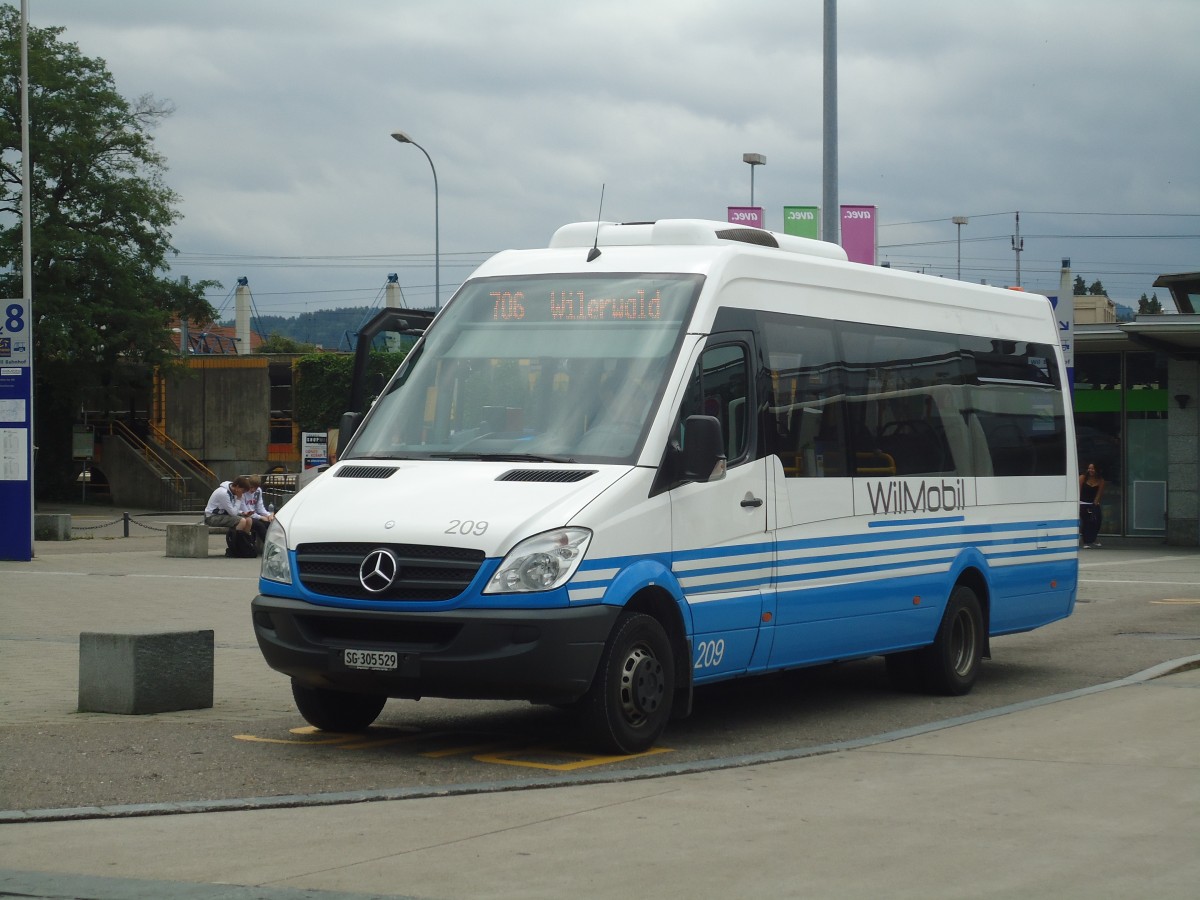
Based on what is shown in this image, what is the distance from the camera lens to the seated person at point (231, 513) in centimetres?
2845

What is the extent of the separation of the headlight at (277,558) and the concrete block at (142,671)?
5.15 feet

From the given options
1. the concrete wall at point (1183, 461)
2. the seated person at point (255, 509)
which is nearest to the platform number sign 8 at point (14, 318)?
the seated person at point (255, 509)

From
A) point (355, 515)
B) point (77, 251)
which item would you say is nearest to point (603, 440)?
point (355, 515)

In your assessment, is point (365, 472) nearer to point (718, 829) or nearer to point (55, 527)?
point (718, 829)

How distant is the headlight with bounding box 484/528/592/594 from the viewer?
26.8ft

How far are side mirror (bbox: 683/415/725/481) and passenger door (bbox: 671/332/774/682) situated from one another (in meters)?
0.12

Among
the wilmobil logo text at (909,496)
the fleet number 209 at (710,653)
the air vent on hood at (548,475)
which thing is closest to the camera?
the air vent on hood at (548,475)

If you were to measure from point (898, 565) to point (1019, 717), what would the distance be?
1.42 metres

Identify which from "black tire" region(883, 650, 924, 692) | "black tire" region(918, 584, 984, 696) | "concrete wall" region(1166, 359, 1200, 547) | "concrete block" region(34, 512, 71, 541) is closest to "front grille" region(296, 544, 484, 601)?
"black tire" region(883, 650, 924, 692)

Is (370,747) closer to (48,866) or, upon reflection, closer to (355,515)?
(355,515)

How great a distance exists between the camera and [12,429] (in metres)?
26.8

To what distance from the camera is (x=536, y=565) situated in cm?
820

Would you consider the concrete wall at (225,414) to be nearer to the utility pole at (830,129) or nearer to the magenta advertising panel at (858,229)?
the magenta advertising panel at (858,229)

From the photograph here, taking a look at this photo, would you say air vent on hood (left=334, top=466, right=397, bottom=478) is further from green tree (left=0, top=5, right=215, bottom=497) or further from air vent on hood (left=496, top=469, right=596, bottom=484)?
green tree (left=0, top=5, right=215, bottom=497)
